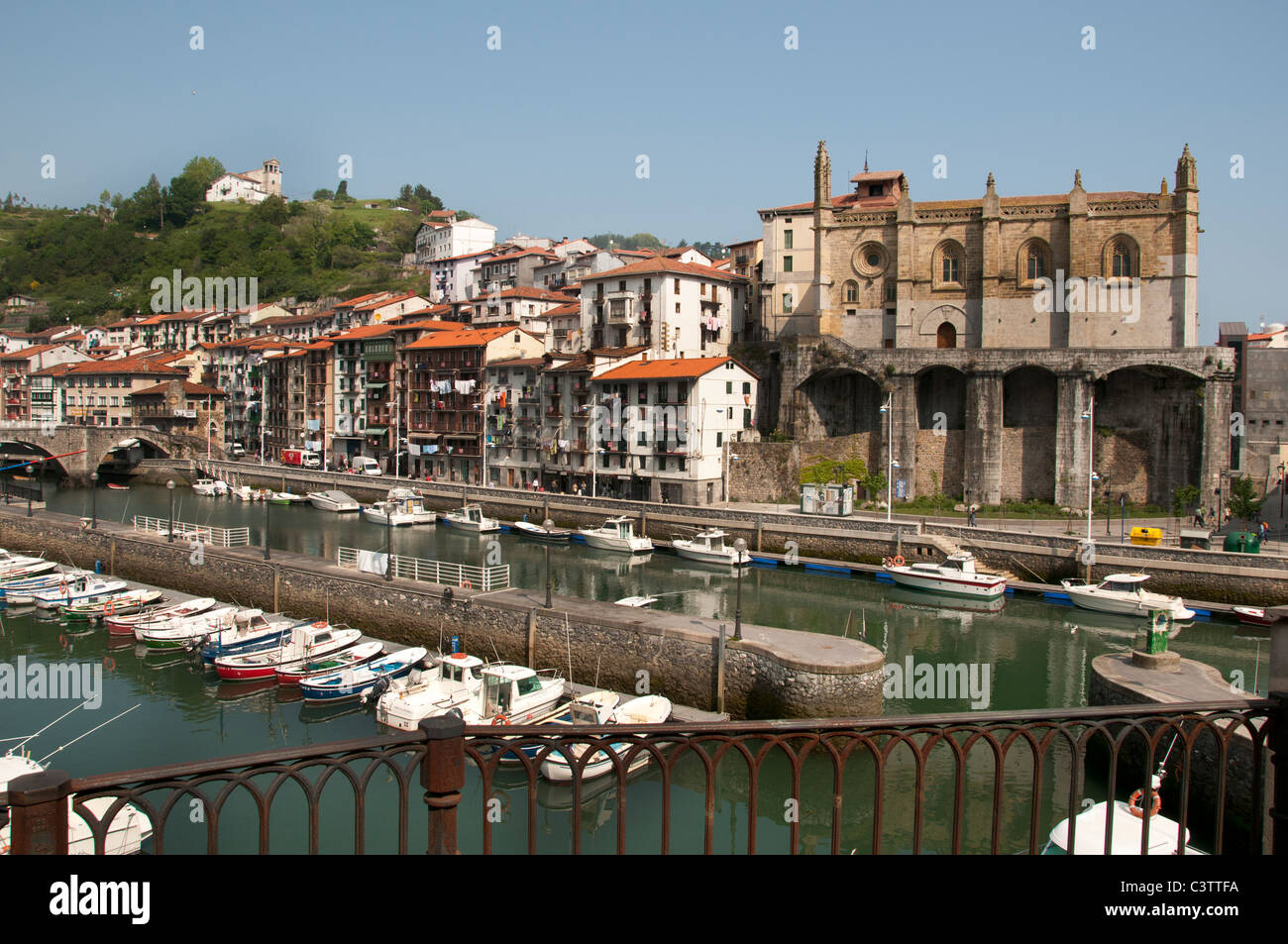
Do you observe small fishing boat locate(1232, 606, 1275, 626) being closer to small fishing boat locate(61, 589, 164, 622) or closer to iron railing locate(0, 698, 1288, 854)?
iron railing locate(0, 698, 1288, 854)

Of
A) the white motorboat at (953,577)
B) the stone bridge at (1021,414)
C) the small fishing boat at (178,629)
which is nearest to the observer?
the small fishing boat at (178,629)

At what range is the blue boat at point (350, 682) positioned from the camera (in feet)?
75.6

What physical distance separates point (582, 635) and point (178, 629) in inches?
515

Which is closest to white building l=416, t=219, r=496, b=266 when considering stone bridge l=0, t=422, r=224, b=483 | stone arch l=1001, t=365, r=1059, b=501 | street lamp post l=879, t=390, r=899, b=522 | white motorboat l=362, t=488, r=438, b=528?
stone bridge l=0, t=422, r=224, b=483

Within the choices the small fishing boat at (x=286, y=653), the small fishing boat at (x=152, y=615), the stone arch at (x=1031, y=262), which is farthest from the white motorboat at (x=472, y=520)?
the stone arch at (x=1031, y=262)

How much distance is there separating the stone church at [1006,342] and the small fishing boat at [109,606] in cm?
3784

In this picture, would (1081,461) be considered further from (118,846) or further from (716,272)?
(118,846)

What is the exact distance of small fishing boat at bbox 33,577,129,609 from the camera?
31.7 metres

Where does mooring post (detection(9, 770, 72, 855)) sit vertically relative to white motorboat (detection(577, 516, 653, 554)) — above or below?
above

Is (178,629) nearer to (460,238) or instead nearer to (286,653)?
(286,653)

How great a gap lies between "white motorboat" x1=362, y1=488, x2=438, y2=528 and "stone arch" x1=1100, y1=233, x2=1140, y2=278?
44023 mm

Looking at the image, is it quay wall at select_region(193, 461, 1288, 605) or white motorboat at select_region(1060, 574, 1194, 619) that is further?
quay wall at select_region(193, 461, 1288, 605)

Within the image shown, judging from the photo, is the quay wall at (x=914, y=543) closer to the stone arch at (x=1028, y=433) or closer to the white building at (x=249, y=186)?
the stone arch at (x=1028, y=433)
